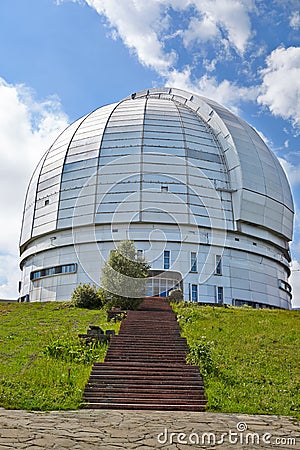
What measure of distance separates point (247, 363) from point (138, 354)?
127 inches

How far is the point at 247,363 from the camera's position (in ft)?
43.5

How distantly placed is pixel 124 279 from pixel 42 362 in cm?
1208

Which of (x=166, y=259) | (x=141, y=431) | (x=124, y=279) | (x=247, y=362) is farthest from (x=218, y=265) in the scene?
(x=141, y=431)

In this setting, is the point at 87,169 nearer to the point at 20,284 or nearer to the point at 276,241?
the point at 20,284

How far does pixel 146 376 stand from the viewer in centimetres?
1184

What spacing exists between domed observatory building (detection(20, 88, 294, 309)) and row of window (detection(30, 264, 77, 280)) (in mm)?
85

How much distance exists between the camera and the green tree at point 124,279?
947 inches

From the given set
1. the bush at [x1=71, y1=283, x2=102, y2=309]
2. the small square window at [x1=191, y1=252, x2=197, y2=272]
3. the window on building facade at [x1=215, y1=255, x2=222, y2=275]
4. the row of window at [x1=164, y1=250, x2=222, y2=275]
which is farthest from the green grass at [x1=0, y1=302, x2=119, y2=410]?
the window on building facade at [x1=215, y1=255, x2=222, y2=275]

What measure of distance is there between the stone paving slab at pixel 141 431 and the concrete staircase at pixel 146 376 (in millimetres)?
1042

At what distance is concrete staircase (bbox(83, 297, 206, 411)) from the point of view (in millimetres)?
10227

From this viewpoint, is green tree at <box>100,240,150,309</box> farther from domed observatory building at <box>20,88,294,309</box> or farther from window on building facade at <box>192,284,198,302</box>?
window on building facade at <box>192,284,198,302</box>

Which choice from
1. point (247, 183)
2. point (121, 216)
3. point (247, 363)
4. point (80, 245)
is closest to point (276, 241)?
point (247, 183)

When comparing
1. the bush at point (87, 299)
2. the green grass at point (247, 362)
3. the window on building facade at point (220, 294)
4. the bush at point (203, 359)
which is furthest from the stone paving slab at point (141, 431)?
the window on building facade at point (220, 294)

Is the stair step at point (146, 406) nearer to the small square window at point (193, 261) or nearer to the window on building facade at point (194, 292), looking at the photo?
the window on building facade at point (194, 292)
